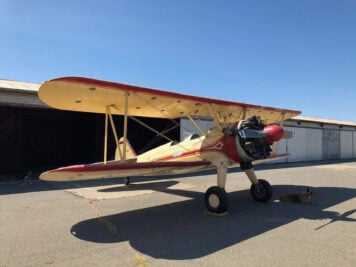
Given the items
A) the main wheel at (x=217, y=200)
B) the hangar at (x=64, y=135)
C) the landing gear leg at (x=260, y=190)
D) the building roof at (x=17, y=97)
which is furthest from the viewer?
the hangar at (x=64, y=135)

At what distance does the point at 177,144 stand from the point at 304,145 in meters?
22.1

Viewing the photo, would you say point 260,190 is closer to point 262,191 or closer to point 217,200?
point 262,191

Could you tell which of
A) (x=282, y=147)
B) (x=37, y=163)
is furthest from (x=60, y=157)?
(x=282, y=147)

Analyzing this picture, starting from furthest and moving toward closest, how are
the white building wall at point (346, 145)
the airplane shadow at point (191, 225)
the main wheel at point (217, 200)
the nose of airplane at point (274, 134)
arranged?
the white building wall at point (346, 145) < the nose of airplane at point (274, 134) < the main wheel at point (217, 200) < the airplane shadow at point (191, 225)

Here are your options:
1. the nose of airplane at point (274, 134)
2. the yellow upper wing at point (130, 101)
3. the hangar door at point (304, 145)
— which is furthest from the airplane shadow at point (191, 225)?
the hangar door at point (304, 145)

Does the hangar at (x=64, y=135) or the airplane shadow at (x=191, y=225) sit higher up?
the hangar at (x=64, y=135)

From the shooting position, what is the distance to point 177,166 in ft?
21.8

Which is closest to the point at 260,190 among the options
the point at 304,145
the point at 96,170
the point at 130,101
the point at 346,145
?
the point at 130,101

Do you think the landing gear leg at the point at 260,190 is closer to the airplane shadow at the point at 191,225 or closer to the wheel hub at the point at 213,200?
the airplane shadow at the point at 191,225

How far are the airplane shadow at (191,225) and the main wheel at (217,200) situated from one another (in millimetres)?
213

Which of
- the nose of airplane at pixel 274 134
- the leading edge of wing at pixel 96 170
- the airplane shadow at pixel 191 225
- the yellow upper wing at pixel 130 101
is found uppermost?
the yellow upper wing at pixel 130 101

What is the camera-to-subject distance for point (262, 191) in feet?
25.9

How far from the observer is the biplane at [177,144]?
551 centimetres

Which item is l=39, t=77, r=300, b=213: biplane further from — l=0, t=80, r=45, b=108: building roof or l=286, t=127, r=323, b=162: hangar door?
l=286, t=127, r=323, b=162: hangar door
